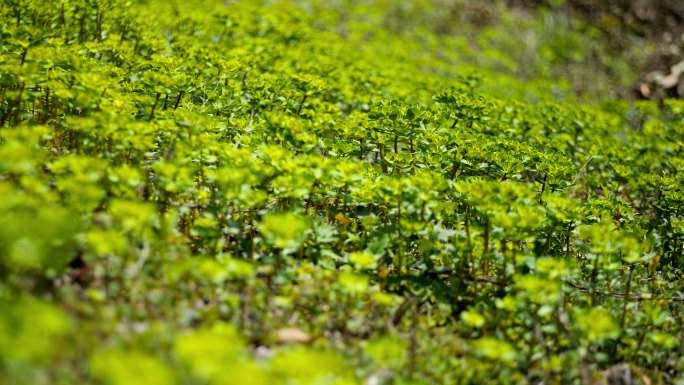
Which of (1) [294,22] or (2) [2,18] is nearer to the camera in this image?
(2) [2,18]

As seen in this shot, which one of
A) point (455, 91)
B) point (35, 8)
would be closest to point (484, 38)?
point (455, 91)

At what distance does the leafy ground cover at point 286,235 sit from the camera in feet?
7.09

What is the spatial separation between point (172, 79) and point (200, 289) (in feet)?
5.41

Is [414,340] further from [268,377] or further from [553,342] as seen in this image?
[268,377]

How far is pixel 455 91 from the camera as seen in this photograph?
4992mm

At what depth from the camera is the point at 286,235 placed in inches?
102

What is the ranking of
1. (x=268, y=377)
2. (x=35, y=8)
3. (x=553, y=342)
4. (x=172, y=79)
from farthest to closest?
(x=35, y=8) → (x=172, y=79) → (x=553, y=342) → (x=268, y=377)

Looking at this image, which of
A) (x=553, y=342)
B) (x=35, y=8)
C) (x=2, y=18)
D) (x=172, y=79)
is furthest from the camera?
(x=35, y=8)

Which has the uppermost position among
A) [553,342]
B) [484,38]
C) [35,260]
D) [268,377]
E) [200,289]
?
[35,260]

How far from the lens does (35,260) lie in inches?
77.5

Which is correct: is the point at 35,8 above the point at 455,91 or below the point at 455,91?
above

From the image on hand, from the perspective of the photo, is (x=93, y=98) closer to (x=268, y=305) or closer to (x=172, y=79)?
(x=172, y=79)

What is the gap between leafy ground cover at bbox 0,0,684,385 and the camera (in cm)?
216

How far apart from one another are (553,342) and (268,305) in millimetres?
1483
